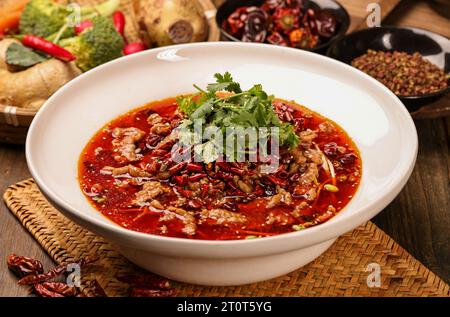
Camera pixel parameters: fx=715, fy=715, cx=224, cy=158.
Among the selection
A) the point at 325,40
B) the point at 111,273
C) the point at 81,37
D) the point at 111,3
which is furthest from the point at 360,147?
the point at 111,3

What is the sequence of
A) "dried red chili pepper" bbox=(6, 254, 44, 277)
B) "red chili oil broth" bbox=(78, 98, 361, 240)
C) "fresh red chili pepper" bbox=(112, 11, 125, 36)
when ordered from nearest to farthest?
1. "red chili oil broth" bbox=(78, 98, 361, 240)
2. "dried red chili pepper" bbox=(6, 254, 44, 277)
3. "fresh red chili pepper" bbox=(112, 11, 125, 36)

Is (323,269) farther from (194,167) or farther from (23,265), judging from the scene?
(23,265)

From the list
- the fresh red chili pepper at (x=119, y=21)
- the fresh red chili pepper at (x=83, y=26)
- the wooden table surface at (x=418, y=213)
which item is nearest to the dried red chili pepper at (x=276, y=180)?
the wooden table surface at (x=418, y=213)

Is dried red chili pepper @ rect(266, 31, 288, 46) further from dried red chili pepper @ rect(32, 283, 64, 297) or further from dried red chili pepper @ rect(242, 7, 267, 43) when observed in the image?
dried red chili pepper @ rect(32, 283, 64, 297)

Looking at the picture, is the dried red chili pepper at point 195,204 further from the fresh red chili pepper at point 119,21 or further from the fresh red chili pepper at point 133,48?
the fresh red chili pepper at point 119,21

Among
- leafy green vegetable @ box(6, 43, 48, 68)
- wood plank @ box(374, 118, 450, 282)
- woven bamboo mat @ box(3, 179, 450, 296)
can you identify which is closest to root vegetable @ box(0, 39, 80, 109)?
leafy green vegetable @ box(6, 43, 48, 68)

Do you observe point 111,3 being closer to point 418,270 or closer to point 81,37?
point 81,37
